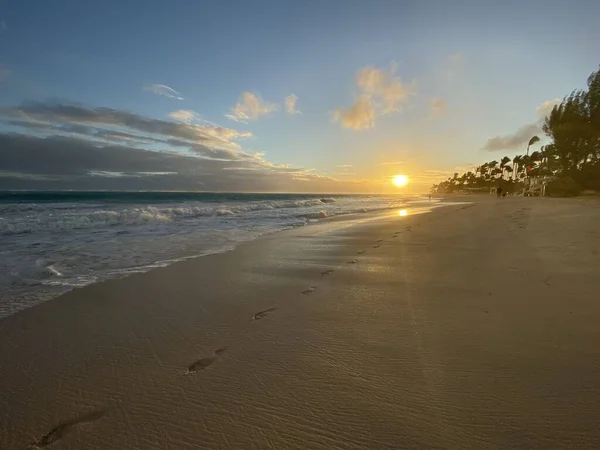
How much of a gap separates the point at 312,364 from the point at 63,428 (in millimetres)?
1589

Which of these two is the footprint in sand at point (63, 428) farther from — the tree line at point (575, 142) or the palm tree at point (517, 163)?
the palm tree at point (517, 163)

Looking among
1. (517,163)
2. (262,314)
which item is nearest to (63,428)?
(262,314)

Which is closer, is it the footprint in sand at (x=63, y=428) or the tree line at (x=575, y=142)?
the footprint in sand at (x=63, y=428)

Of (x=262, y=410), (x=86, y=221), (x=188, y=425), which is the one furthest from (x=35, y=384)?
(x=86, y=221)

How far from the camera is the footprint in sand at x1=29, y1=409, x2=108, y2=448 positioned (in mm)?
1775

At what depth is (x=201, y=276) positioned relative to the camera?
542cm

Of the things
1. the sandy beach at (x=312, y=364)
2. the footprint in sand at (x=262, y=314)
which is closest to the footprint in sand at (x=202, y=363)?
the sandy beach at (x=312, y=364)

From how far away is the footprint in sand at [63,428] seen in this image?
1.78 meters

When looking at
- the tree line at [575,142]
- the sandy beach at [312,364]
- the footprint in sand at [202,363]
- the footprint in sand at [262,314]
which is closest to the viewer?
the sandy beach at [312,364]

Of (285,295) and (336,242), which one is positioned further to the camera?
(336,242)

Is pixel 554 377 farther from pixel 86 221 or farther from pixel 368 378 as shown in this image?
pixel 86 221

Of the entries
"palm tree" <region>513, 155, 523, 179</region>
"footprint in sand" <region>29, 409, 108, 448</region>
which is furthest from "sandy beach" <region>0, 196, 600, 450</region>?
"palm tree" <region>513, 155, 523, 179</region>

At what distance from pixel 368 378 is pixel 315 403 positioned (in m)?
0.45

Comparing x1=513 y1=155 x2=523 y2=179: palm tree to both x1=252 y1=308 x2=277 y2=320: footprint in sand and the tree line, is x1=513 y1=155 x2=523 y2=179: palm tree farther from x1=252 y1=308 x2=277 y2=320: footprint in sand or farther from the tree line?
x1=252 y1=308 x2=277 y2=320: footprint in sand
